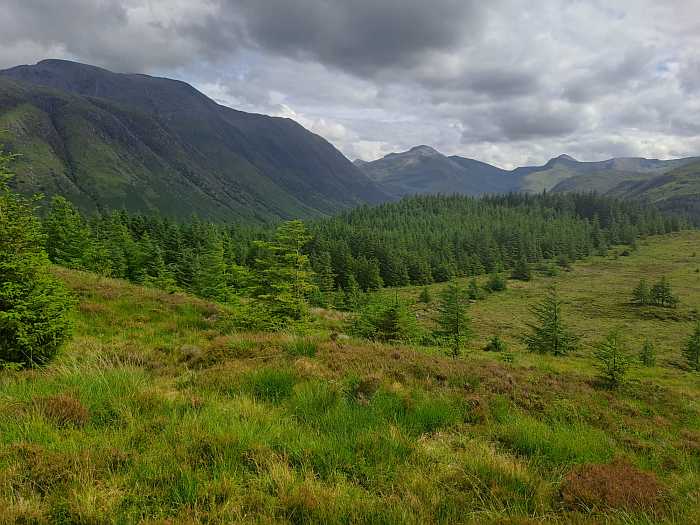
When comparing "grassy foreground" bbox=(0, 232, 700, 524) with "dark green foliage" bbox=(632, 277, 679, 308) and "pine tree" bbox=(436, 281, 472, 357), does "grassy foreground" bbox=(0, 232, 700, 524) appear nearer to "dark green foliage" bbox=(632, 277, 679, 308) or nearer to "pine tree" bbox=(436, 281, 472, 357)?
"pine tree" bbox=(436, 281, 472, 357)

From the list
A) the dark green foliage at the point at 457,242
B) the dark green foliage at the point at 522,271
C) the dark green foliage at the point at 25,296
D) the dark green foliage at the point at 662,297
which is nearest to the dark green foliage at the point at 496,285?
the dark green foliage at the point at 457,242

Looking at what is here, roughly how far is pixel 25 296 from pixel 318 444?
7.71 m

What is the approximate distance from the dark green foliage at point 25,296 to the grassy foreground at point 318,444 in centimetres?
65

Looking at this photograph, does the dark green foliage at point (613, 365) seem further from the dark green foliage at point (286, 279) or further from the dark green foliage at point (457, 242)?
the dark green foliage at point (457, 242)

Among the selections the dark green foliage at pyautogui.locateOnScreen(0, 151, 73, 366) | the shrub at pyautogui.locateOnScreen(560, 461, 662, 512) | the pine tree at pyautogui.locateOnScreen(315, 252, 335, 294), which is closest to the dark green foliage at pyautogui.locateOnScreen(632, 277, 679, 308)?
the pine tree at pyautogui.locateOnScreen(315, 252, 335, 294)

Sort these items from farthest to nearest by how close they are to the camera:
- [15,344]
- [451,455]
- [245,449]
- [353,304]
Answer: [353,304] → [15,344] → [451,455] → [245,449]

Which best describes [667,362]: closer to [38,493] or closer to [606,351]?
[606,351]

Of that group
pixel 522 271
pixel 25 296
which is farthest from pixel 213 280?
pixel 522 271

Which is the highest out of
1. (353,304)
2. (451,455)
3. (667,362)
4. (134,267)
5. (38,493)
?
(38,493)

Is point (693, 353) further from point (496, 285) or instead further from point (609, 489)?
point (496, 285)

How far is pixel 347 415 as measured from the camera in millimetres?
5684

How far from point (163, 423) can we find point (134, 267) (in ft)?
170

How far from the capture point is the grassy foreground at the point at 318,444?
3633mm

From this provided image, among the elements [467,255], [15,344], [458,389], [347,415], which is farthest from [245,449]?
[467,255]
